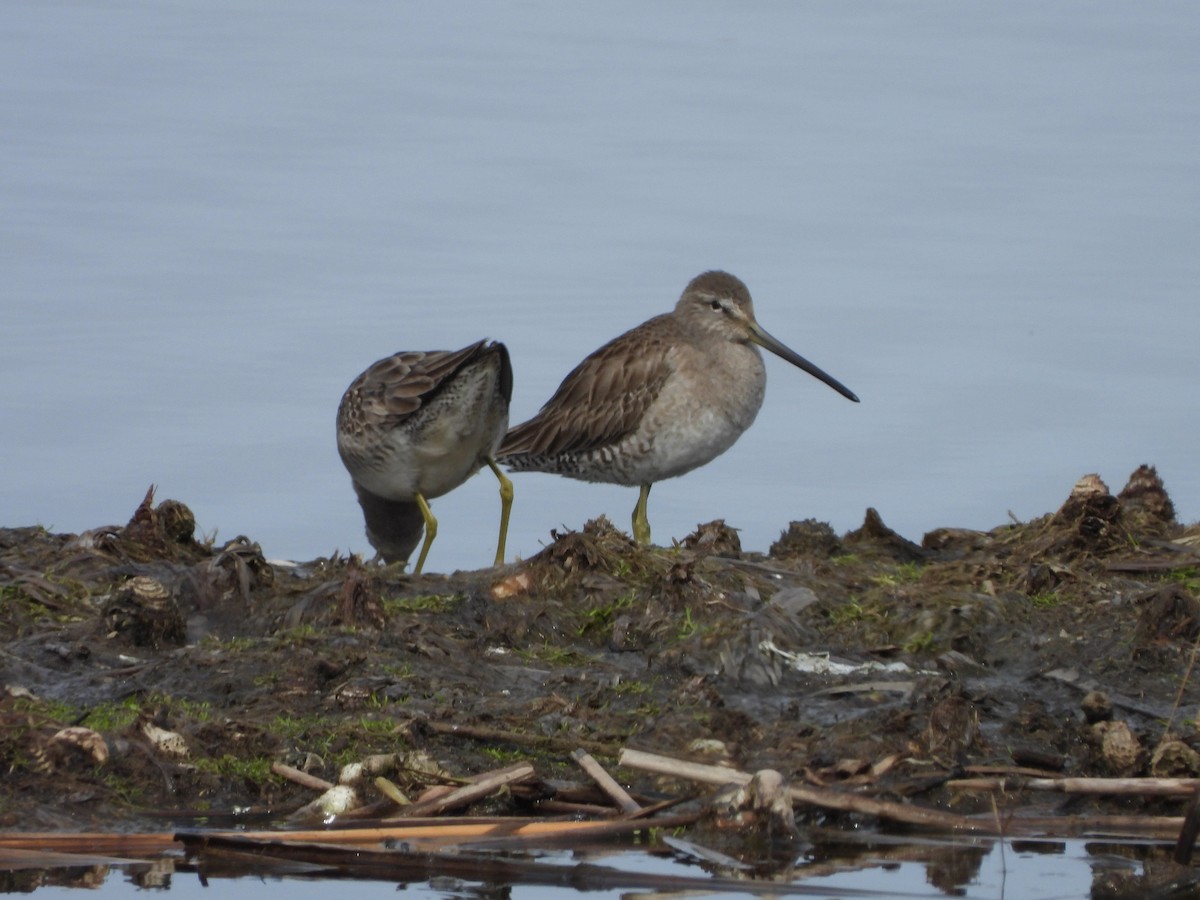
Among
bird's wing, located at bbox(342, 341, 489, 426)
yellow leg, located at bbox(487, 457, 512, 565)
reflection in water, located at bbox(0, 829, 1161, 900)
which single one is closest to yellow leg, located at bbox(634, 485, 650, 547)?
yellow leg, located at bbox(487, 457, 512, 565)

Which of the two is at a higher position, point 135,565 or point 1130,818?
point 135,565

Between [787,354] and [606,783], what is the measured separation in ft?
17.3

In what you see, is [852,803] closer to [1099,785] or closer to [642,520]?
[1099,785]

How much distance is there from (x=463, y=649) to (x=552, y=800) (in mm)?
1178

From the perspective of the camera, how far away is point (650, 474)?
909cm

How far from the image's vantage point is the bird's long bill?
9.54 meters

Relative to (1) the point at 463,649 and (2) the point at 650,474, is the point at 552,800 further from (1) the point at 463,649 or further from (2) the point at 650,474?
(2) the point at 650,474

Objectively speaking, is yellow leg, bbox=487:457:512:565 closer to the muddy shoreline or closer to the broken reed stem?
the muddy shoreline

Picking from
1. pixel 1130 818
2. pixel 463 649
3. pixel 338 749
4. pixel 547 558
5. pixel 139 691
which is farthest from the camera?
pixel 547 558

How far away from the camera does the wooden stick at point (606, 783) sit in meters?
4.55

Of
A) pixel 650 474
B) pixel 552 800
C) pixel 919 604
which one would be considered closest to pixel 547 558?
pixel 919 604

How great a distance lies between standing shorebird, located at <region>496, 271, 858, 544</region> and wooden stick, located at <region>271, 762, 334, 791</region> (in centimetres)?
406

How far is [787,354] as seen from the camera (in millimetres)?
9672

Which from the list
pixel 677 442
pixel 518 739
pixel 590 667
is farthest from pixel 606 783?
pixel 677 442
